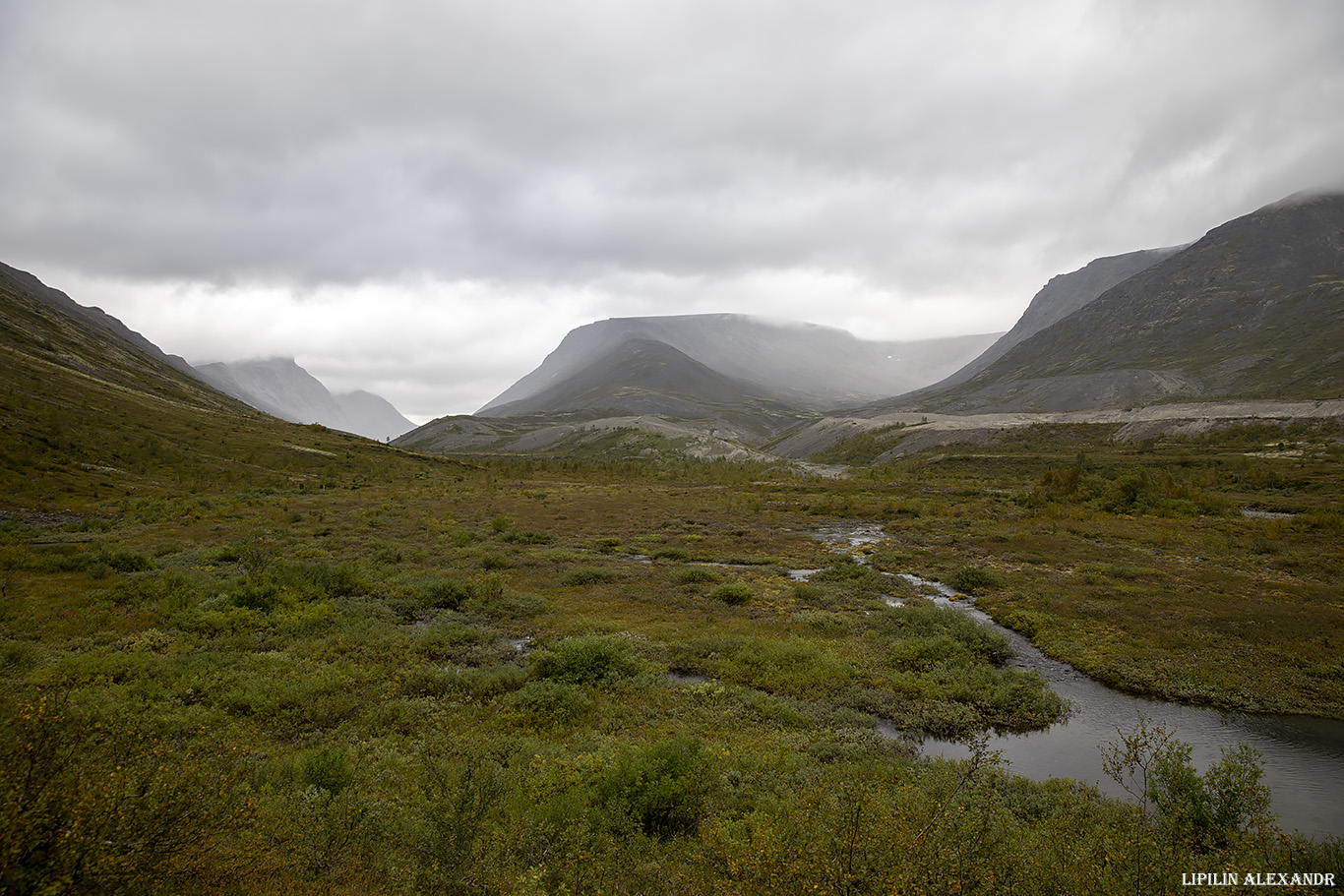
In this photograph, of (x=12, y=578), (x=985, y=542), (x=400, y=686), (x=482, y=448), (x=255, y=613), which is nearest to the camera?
(x=400, y=686)

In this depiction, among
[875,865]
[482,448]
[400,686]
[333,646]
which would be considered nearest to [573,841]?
[875,865]

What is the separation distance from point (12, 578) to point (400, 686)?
16380 mm

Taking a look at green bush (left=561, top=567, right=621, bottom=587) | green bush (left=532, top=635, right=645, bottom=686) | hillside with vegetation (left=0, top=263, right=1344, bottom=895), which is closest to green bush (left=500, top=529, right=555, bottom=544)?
hillside with vegetation (left=0, top=263, right=1344, bottom=895)

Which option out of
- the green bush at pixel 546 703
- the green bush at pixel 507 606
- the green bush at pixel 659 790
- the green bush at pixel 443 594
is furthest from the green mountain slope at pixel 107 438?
the green bush at pixel 659 790

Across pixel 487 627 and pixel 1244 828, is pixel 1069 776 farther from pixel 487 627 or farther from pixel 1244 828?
pixel 487 627

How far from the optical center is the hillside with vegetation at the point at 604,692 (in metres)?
6.36

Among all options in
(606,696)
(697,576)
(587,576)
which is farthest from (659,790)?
(697,576)

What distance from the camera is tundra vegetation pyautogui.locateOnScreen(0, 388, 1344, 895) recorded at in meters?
6.34

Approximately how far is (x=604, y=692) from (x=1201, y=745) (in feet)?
43.5

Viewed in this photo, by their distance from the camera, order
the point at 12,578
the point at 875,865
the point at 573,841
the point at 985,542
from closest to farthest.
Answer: the point at 875,865 < the point at 573,841 < the point at 12,578 < the point at 985,542

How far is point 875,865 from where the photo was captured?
630 centimetres

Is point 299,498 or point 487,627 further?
point 299,498

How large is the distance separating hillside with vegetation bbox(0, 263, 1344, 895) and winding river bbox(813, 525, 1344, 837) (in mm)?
622

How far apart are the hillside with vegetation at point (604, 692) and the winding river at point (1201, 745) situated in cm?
62
